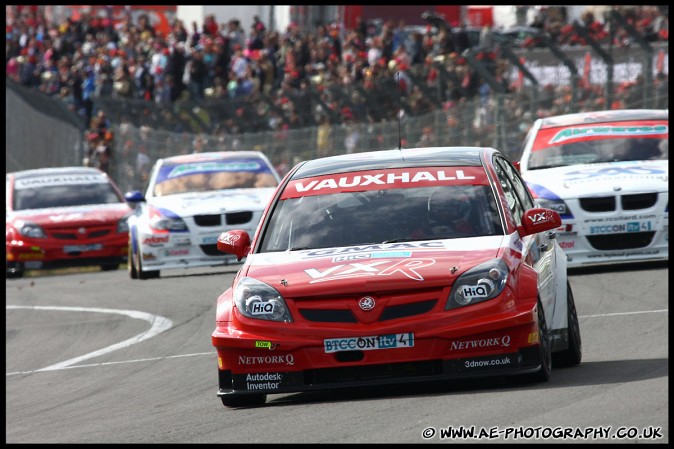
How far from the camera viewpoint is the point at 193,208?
59.7ft

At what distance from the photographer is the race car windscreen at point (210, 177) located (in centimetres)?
1912

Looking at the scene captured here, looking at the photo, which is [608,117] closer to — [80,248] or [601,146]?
[601,146]

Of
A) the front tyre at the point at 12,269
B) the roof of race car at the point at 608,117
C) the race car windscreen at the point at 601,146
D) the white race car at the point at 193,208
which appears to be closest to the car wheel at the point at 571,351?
the race car windscreen at the point at 601,146

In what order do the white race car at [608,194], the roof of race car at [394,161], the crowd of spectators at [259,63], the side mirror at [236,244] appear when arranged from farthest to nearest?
the crowd of spectators at [259,63], the white race car at [608,194], the roof of race car at [394,161], the side mirror at [236,244]

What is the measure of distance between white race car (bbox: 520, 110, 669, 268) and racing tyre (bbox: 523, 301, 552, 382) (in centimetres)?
622

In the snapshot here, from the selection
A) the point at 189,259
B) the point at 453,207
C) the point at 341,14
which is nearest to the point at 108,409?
the point at 453,207

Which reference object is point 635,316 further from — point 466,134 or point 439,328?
point 466,134

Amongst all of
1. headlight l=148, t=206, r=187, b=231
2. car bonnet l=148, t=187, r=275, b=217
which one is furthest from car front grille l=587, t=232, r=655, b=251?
headlight l=148, t=206, r=187, b=231

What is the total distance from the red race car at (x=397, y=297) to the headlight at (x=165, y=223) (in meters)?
9.13

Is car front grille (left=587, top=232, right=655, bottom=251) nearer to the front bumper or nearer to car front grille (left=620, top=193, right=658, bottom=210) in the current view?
car front grille (left=620, top=193, right=658, bottom=210)

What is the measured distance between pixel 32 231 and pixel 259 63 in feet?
34.5

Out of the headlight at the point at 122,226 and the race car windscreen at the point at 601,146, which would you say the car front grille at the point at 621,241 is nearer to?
the race car windscreen at the point at 601,146

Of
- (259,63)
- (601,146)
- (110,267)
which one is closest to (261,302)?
(601,146)

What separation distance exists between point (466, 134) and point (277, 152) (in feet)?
15.9
